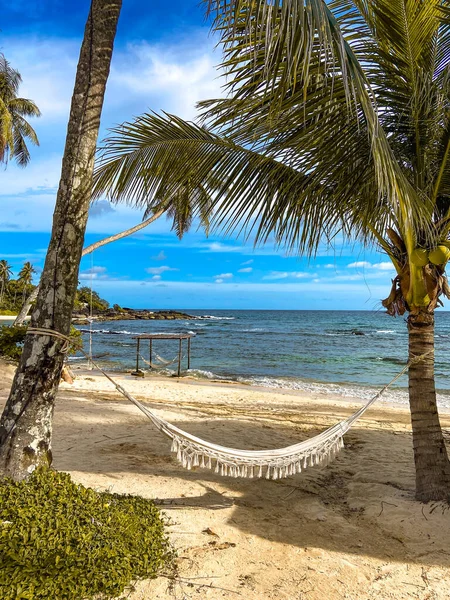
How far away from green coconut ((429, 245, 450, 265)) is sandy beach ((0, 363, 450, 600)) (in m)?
1.51

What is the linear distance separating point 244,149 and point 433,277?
145 centimetres

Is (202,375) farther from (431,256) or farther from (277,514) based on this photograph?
(431,256)

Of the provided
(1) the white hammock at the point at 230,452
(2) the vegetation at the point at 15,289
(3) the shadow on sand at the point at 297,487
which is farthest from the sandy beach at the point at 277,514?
(2) the vegetation at the point at 15,289

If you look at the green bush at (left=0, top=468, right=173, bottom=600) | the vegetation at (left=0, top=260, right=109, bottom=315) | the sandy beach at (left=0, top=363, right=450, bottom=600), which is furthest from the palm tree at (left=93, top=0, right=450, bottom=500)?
the vegetation at (left=0, top=260, right=109, bottom=315)

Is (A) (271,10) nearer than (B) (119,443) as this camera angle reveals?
Yes

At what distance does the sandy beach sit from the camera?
6.51ft

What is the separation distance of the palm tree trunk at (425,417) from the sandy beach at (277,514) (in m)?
0.18

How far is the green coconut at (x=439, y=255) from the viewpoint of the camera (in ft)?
8.68

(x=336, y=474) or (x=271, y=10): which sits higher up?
(x=271, y=10)

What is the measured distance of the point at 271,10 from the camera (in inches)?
62.8

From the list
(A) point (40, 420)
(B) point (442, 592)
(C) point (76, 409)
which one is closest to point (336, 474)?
(B) point (442, 592)

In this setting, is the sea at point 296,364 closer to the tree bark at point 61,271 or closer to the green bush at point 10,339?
the green bush at point 10,339

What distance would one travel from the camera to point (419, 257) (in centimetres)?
269

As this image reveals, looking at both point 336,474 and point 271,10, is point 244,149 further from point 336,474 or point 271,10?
point 336,474
